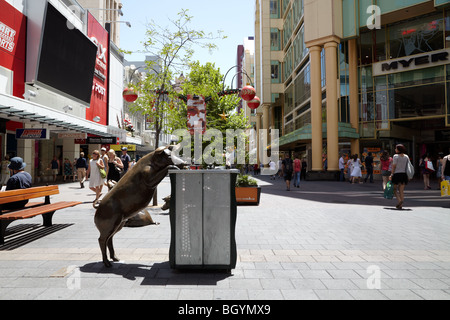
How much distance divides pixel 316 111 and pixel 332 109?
1.25 metres

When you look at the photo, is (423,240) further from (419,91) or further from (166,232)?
(419,91)

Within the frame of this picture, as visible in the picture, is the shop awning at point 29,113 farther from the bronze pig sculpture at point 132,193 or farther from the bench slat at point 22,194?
the bronze pig sculpture at point 132,193

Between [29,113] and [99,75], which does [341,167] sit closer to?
[29,113]

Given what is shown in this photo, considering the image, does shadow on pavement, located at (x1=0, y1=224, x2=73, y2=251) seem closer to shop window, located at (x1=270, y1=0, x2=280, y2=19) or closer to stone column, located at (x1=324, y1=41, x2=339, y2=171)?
stone column, located at (x1=324, y1=41, x2=339, y2=171)

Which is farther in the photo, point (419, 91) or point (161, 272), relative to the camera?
point (419, 91)

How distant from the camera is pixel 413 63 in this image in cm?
2303

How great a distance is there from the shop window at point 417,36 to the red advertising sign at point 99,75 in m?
25.7

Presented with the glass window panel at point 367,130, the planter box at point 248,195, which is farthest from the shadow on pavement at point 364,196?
the glass window panel at point 367,130

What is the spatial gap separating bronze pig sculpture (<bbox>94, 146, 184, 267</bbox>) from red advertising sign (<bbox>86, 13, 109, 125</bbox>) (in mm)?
26748

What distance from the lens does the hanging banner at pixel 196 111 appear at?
521 inches

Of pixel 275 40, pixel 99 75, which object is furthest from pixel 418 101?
pixel 99 75

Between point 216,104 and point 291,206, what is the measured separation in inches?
956

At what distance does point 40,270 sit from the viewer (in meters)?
3.99
